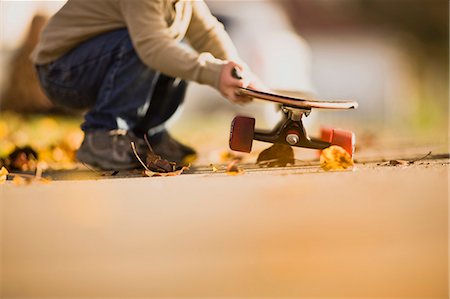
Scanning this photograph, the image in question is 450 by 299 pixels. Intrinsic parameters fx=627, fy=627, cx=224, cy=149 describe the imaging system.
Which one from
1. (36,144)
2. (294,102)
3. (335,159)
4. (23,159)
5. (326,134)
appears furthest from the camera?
(36,144)

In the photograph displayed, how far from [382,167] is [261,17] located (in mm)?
4194

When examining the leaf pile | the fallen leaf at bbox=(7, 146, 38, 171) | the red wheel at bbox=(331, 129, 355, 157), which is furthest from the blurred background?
the red wheel at bbox=(331, 129, 355, 157)

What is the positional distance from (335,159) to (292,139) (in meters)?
0.14

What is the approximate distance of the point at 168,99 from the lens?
2.48 m

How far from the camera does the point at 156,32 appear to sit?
6.59ft

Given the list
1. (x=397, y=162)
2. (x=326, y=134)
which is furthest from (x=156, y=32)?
(x=397, y=162)

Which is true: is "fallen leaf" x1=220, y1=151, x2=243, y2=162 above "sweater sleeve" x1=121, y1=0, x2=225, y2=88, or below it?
below

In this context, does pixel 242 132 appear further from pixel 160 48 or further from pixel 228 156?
pixel 228 156

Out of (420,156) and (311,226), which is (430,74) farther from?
(311,226)

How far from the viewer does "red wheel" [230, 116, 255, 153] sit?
1.85 meters

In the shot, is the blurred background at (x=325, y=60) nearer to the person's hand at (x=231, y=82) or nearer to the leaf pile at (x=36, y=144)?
the leaf pile at (x=36, y=144)

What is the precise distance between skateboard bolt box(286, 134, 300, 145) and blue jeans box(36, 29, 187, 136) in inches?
25.8

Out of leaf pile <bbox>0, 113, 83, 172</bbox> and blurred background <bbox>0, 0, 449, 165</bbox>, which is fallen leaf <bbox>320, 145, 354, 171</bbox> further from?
blurred background <bbox>0, 0, 449, 165</bbox>

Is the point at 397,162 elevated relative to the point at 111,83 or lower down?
lower down
